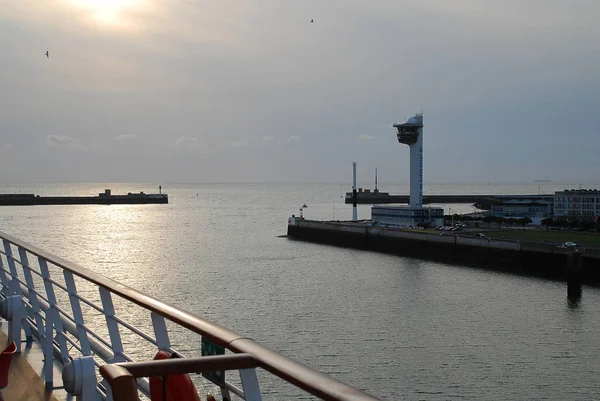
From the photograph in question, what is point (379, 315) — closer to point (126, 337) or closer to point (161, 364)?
point (126, 337)

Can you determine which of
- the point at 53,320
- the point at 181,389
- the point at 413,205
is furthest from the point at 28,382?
the point at 413,205

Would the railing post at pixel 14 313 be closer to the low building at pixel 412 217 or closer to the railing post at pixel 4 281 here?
the railing post at pixel 4 281

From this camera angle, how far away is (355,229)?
59.9 meters

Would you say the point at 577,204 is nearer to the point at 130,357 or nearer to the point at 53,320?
the point at 53,320

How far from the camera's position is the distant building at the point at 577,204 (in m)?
75.9

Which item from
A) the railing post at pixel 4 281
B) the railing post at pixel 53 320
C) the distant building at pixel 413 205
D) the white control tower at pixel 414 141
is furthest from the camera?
the white control tower at pixel 414 141

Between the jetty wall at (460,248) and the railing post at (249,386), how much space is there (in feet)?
123

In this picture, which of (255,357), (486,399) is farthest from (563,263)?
(255,357)

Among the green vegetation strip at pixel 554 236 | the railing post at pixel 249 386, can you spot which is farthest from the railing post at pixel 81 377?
the green vegetation strip at pixel 554 236

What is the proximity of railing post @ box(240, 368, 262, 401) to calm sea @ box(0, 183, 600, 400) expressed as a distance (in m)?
14.6

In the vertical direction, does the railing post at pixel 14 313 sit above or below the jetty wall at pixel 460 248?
above

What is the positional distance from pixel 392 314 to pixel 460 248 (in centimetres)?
2223

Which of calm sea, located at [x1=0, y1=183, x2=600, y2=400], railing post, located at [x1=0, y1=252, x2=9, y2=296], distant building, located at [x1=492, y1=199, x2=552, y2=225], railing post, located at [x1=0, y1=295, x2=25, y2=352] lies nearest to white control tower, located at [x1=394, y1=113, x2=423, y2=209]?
distant building, located at [x1=492, y1=199, x2=552, y2=225]

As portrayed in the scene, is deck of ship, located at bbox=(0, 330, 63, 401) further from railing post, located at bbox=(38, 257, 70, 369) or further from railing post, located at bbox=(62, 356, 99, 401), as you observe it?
railing post, located at bbox=(62, 356, 99, 401)
